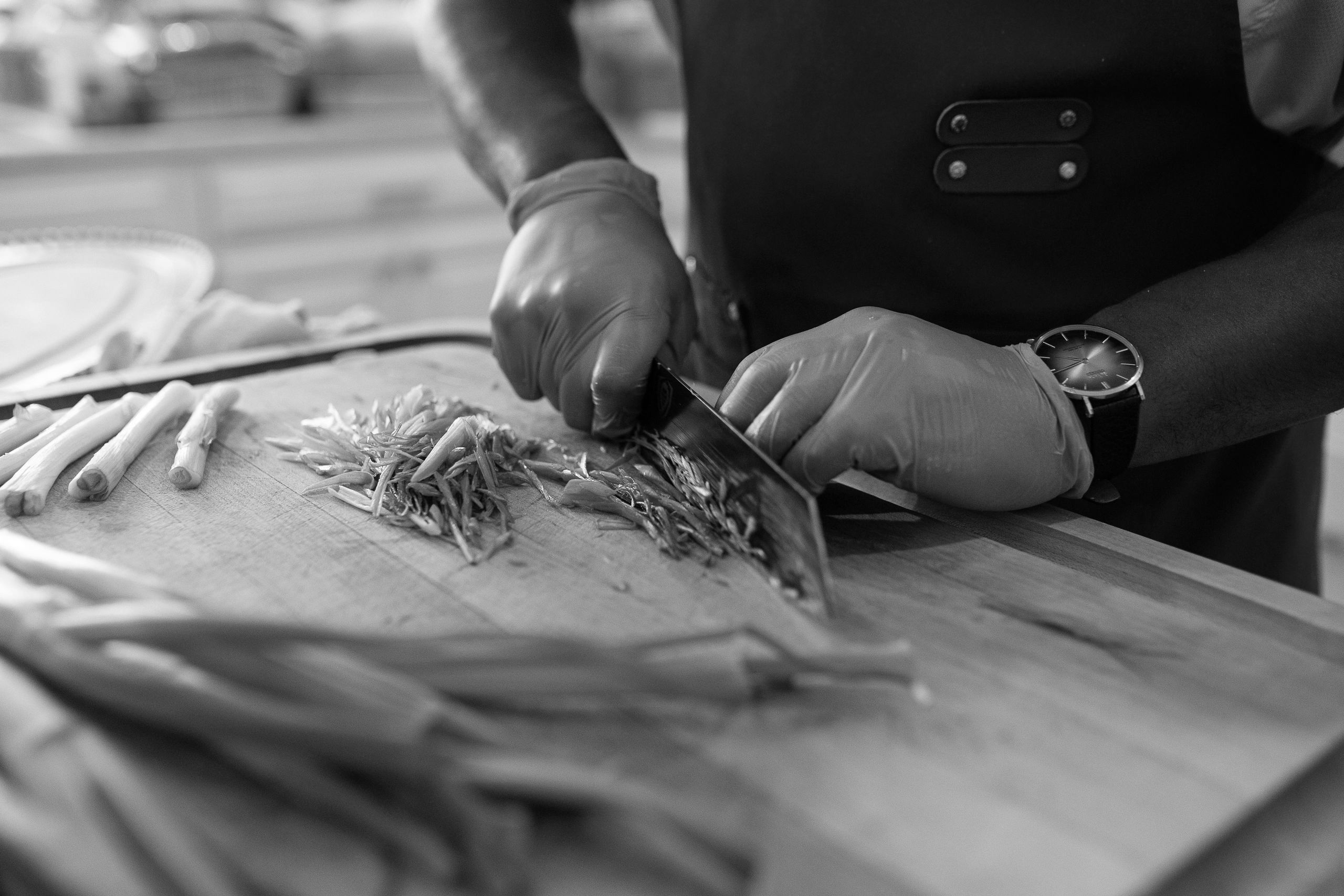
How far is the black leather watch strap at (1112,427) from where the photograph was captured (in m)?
1.22

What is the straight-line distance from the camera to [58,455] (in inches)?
51.9

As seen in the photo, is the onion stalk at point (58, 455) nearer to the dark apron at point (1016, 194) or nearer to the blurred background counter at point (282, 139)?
the dark apron at point (1016, 194)

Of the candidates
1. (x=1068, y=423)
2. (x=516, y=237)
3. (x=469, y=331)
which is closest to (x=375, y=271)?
(x=469, y=331)

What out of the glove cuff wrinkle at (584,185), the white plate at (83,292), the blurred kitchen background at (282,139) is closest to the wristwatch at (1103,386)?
the glove cuff wrinkle at (584,185)

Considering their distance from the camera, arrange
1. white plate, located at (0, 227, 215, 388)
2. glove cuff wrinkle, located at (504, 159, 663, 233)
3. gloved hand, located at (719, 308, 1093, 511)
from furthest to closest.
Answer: white plate, located at (0, 227, 215, 388) → glove cuff wrinkle, located at (504, 159, 663, 233) → gloved hand, located at (719, 308, 1093, 511)

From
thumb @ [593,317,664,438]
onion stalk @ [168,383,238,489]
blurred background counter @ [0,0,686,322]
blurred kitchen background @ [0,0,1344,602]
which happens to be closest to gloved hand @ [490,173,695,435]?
thumb @ [593,317,664,438]

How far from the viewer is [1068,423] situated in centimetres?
122

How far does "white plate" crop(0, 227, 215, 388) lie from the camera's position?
1.84m

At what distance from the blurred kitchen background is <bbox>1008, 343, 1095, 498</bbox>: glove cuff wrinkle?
2891mm

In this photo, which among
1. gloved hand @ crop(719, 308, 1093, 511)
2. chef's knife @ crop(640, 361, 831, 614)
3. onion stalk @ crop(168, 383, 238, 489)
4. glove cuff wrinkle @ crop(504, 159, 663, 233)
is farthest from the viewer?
glove cuff wrinkle @ crop(504, 159, 663, 233)

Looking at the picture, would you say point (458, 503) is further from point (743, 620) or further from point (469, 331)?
point (469, 331)

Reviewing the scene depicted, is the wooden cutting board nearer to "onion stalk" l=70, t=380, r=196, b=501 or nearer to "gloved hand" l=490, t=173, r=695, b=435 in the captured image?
"onion stalk" l=70, t=380, r=196, b=501

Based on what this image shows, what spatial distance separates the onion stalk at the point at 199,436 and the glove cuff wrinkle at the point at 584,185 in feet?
1.69

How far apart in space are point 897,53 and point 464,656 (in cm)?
107
